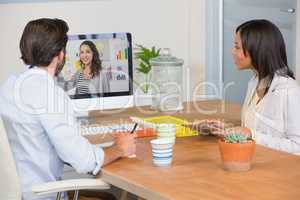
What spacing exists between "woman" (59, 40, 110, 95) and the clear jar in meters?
0.38

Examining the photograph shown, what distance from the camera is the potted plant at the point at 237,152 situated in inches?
88.7

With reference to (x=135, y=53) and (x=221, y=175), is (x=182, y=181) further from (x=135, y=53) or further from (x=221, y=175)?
(x=135, y=53)

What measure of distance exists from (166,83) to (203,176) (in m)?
1.62

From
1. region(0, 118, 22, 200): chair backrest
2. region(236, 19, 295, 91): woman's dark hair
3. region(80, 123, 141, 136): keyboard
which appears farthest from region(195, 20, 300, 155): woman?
region(0, 118, 22, 200): chair backrest

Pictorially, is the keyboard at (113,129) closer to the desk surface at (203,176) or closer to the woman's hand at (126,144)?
the desk surface at (203,176)

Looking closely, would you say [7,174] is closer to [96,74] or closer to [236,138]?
[236,138]

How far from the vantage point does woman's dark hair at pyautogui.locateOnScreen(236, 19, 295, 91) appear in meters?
2.83

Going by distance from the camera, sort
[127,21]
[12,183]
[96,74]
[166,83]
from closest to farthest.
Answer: [12,183] → [96,74] → [166,83] → [127,21]

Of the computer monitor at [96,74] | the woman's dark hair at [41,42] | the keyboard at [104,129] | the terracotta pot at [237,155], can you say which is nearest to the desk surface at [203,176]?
the terracotta pot at [237,155]

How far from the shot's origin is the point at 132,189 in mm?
2199

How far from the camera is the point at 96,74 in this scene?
10.9 ft

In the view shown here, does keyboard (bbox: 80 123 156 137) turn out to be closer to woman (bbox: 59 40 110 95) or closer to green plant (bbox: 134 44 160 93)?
woman (bbox: 59 40 110 95)

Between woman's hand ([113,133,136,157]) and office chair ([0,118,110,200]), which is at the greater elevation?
woman's hand ([113,133,136,157])

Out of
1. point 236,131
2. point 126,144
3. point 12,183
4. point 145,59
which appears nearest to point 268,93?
point 236,131
